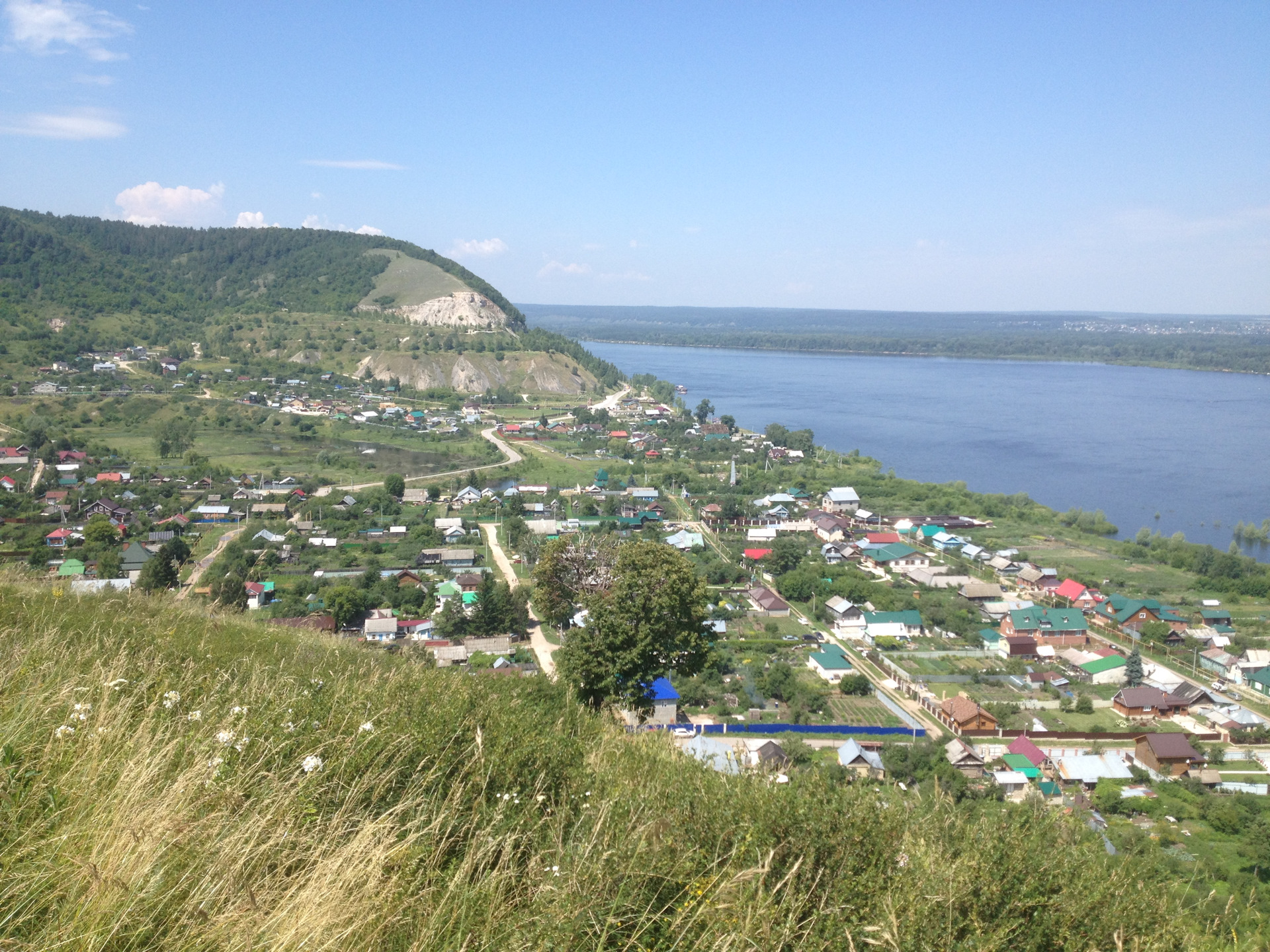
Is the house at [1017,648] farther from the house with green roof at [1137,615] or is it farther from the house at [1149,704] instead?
the house with green roof at [1137,615]

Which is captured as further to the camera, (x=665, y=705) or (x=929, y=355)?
(x=929, y=355)

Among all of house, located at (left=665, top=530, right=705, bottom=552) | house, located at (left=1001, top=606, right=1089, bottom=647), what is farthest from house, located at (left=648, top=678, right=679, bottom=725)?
house, located at (left=665, top=530, right=705, bottom=552)

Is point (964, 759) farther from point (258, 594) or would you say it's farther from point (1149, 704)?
point (258, 594)

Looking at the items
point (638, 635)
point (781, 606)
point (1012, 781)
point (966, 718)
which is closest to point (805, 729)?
point (966, 718)

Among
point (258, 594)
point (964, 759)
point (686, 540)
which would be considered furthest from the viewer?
point (686, 540)

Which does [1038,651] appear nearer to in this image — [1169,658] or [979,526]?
[1169,658]

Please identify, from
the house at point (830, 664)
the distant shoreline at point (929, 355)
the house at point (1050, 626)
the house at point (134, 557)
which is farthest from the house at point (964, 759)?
the distant shoreline at point (929, 355)
